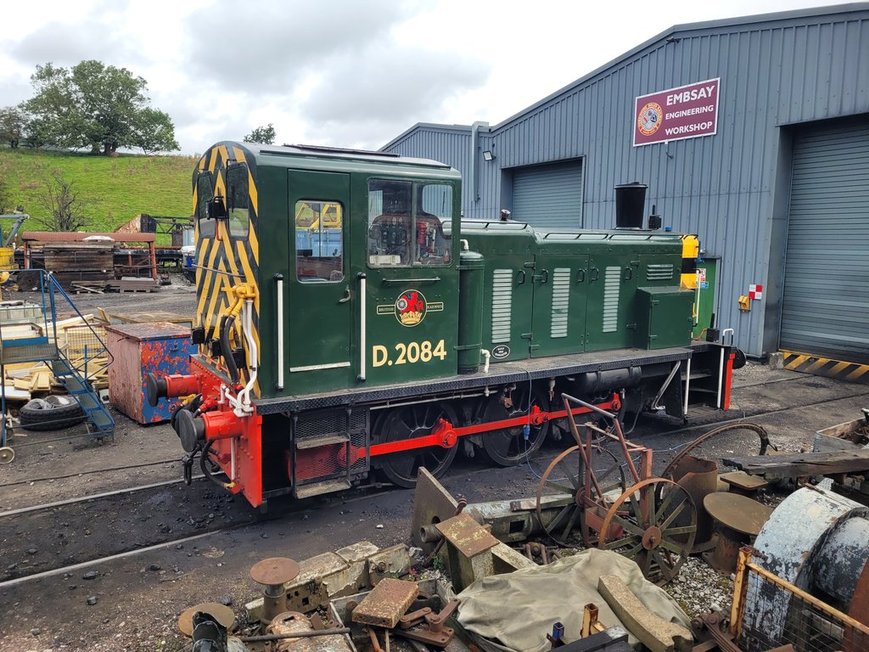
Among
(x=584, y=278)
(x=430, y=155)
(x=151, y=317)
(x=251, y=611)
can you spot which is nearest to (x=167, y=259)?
(x=430, y=155)

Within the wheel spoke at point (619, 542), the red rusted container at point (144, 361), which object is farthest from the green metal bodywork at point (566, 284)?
the red rusted container at point (144, 361)

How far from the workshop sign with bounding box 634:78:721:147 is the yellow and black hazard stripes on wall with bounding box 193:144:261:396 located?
12101mm

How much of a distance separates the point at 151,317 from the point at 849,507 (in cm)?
1057

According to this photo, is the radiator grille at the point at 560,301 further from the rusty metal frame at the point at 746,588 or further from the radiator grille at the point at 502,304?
the rusty metal frame at the point at 746,588

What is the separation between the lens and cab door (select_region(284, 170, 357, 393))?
5504 millimetres

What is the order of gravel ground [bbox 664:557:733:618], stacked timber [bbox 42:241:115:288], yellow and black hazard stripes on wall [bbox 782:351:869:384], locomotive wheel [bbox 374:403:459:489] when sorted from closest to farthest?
gravel ground [bbox 664:557:733:618]
locomotive wheel [bbox 374:403:459:489]
yellow and black hazard stripes on wall [bbox 782:351:869:384]
stacked timber [bbox 42:241:115:288]

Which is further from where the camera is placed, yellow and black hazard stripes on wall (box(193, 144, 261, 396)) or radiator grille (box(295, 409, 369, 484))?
radiator grille (box(295, 409, 369, 484))

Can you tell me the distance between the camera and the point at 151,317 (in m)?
11.4

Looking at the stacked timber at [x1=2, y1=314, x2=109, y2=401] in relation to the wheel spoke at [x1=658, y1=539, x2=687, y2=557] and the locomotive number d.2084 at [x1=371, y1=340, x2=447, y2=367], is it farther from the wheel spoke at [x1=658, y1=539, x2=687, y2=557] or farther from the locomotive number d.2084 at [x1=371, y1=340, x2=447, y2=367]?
the wheel spoke at [x1=658, y1=539, x2=687, y2=557]

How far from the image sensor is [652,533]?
16.2ft

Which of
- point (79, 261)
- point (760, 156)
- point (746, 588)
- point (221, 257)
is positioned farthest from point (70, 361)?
point (79, 261)

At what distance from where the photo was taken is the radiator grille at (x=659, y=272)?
8.91 m

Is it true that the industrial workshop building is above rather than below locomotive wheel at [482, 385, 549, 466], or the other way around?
above

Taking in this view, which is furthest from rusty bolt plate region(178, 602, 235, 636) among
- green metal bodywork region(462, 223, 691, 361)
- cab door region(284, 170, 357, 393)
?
green metal bodywork region(462, 223, 691, 361)
